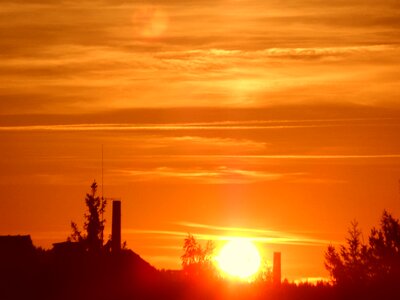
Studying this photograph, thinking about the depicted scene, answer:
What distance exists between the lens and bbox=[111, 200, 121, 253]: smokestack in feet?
200

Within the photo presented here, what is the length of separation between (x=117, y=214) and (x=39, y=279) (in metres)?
17.5

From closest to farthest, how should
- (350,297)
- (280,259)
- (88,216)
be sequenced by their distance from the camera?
1. (350,297)
2. (280,259)
3. (88,216)

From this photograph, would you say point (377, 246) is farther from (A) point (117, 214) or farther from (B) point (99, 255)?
(B) point (99, 255)

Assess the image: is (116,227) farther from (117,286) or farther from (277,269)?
(117,286)

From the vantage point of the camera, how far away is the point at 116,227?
61094 millimetres

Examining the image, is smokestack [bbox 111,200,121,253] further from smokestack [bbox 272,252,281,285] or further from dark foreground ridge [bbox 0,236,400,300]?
dark foreground ridge [bbox 0,236,400,300]

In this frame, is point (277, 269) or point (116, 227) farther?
point (116, 227)

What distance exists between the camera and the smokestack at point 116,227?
200ft

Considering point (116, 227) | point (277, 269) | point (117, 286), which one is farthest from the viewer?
point (116, 227)

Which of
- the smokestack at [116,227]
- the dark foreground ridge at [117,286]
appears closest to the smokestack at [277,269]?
the dark foreground ridge at [117,286]

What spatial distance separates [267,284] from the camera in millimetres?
44844

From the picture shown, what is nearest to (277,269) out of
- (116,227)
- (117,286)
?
(117,286)

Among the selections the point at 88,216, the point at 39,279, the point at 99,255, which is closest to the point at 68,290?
the point at 39,279

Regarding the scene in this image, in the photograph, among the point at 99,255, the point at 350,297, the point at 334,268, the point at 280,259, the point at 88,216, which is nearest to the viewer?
the point at 350,297
